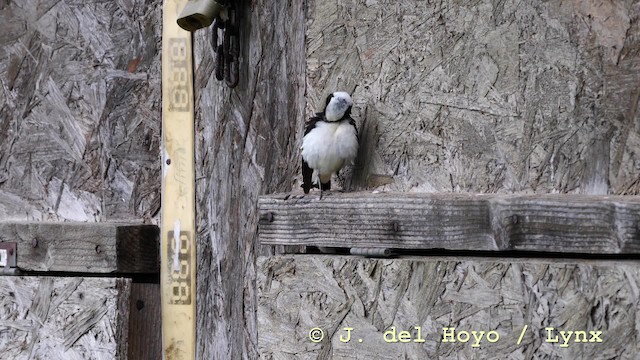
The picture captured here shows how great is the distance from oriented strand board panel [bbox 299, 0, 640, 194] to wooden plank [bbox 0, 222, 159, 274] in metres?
0.83

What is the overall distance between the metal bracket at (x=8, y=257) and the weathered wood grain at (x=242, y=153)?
0.71 meters

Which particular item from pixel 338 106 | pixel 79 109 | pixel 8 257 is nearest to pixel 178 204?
pixel 79 109

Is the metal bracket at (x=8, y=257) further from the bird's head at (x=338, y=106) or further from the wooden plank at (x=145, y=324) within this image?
the bird's head at (x=338, y=106)

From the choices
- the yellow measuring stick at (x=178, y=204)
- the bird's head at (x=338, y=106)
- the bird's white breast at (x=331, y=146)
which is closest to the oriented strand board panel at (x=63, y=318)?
the yellow measuring stick at (x=178, y=204)

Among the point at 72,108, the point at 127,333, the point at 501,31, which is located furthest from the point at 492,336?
the point at 72,108

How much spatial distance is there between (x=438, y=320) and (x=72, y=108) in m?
1.62

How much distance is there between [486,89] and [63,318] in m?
1.69

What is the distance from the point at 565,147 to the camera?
287cm

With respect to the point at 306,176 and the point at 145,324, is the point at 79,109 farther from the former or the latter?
the point at 306,176

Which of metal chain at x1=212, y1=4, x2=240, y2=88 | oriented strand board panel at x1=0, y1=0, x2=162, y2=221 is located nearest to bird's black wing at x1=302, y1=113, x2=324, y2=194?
metal chain at x1=212, y1=4, x2=240, y2=88

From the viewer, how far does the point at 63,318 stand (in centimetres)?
376

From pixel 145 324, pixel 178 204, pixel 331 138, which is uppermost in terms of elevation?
pixel 331 138

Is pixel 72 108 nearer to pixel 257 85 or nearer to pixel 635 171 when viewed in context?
pixel 257 85

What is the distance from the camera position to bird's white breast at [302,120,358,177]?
310cm
